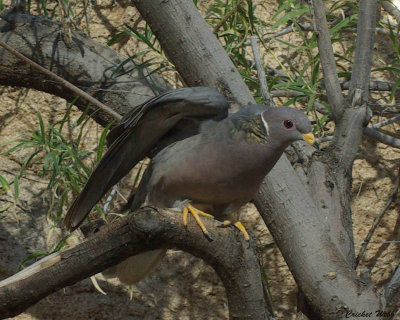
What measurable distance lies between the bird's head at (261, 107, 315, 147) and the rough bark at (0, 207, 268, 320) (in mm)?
290

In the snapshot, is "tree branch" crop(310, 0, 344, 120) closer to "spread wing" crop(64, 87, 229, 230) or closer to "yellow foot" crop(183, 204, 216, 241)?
"spread wing" crop(64, 87, 229, 230)

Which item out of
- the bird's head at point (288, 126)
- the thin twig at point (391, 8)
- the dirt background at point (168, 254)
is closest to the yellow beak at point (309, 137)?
the bird's head at point (288, 126)

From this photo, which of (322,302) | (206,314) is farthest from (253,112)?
(206,314)

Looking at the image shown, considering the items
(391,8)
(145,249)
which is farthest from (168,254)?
(391,8)

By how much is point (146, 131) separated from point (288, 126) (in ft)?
1.35

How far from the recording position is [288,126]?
5.62 feet


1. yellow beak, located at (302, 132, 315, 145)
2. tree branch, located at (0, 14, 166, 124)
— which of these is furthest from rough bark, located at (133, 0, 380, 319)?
tree branch, located at (0, 14, 166, 124)

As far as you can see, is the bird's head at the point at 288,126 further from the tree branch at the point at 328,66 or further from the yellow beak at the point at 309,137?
the tree branch at the point at 328,66

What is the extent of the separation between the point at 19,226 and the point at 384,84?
1.64 m

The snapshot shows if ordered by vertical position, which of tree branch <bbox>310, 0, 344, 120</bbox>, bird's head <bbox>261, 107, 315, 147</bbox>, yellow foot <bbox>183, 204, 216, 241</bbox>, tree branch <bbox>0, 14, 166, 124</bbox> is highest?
tree branch <bbox>0, 14, 166, 124</bbox>

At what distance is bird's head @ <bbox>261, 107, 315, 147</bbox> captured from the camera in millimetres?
1702

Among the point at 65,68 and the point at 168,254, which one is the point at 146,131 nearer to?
the point at 65,68

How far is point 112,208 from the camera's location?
9.20 feet

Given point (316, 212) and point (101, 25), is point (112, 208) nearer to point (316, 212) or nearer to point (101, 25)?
point (101, 25)
